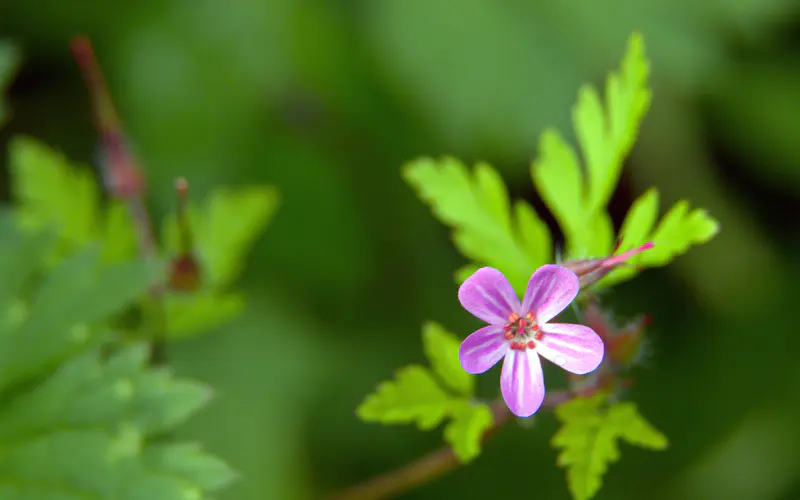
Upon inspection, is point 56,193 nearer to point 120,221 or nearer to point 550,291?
point 120,221

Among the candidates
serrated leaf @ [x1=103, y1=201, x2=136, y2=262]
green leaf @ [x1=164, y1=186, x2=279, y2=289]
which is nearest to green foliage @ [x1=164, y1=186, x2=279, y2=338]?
green leaf @ [x1=164, y1=186, x2=279, y2=289]

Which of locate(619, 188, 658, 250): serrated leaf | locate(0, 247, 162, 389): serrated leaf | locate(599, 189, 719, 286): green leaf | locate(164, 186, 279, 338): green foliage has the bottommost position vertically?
locate(599, 189, 719, 286): green leaf

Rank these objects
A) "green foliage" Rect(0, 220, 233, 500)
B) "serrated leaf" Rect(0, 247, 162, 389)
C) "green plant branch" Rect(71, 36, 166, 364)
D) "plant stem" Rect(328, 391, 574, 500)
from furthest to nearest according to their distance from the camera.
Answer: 1. "green plant branch" Rect(71, 36, 166, 364)
2. "serrated leaf" Rect(0, 247, 162, 389)
3. "green foliage" Rect(0, 220, 233, 500)
4. "plant stem" Rect(328, 391, 574, 500)

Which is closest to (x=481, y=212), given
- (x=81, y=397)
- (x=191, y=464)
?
(x=191, y=464)

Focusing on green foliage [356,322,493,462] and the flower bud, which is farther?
the flower bud

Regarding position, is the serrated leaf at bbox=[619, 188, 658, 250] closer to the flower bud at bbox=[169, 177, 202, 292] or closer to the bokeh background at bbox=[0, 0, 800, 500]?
the flower bud at bbox=[169, 177, 202, 292]

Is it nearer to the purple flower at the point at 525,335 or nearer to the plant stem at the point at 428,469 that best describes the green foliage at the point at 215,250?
the plant stem at the point at 428,469
